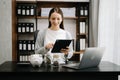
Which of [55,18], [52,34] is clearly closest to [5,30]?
[52,34]

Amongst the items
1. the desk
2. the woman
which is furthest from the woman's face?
the desk

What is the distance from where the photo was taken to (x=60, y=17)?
2.60m

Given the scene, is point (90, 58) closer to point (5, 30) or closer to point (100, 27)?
point (100, 27)

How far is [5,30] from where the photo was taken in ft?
13.8

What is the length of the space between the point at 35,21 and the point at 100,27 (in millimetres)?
1398

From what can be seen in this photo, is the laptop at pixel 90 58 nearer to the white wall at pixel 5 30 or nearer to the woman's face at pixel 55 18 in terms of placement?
the woman's face at pixel 55 18

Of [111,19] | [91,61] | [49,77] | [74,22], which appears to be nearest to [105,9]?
[111,19]

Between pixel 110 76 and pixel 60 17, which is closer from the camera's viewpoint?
pixel 110 76

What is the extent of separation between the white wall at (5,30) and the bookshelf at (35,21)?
154 millimetres

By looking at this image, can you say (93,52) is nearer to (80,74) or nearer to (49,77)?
(80,74)

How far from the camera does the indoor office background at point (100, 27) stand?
397cm

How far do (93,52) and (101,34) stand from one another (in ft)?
7.49

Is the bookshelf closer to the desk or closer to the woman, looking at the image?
the woman

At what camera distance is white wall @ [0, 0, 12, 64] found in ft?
13.6
